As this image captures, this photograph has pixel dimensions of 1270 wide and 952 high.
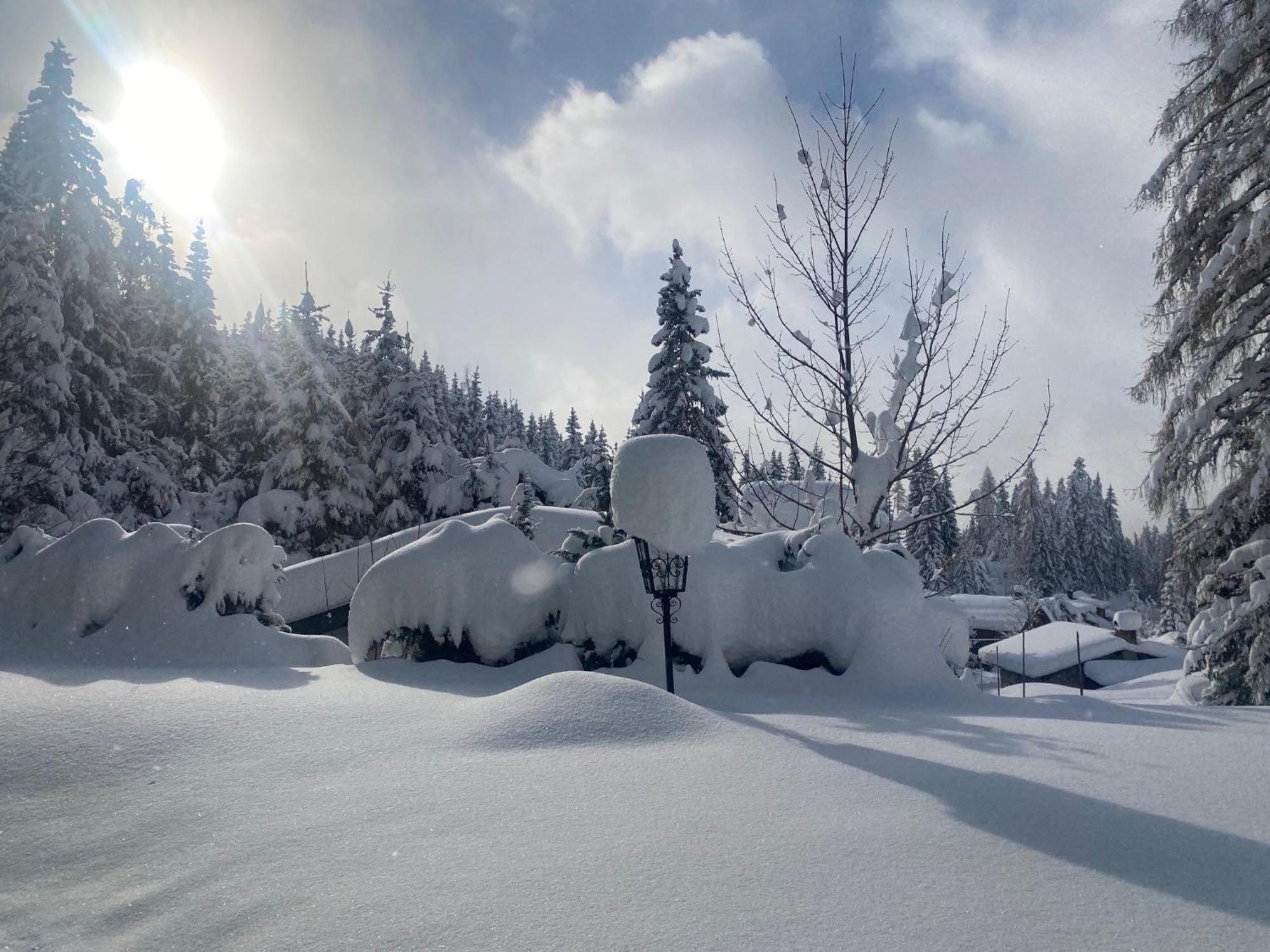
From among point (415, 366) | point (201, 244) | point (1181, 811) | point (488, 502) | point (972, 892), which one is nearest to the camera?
point (972, 892)

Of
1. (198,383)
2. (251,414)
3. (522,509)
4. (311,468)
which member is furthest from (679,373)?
(198,383)

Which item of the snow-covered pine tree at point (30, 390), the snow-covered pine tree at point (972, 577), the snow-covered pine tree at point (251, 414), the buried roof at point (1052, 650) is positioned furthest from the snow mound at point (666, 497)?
the snow-covered pine tree at point (972, 577)

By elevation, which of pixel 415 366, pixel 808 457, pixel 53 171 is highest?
pixel 53 171

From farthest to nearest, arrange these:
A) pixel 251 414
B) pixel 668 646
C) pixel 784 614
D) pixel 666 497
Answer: pixel 251 414 < pixel 784 614 < pixel 666 497 < pixel 668 646

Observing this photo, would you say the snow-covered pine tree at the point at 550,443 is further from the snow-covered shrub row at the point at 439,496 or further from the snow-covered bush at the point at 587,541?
the snow-covered bush at the point at 587,541

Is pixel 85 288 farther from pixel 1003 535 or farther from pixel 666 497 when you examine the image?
pixel 1003 535

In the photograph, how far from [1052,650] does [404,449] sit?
1145 inches

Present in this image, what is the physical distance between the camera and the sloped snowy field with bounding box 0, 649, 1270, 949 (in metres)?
2.05

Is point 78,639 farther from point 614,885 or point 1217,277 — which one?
point 1217,277

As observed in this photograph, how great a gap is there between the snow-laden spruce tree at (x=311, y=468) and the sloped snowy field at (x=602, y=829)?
20123 mm

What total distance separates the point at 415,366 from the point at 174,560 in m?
20.2

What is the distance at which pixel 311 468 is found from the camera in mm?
23922

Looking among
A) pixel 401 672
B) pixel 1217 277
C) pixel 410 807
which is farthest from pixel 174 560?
pixel 1217 277

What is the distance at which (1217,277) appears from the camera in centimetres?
788
